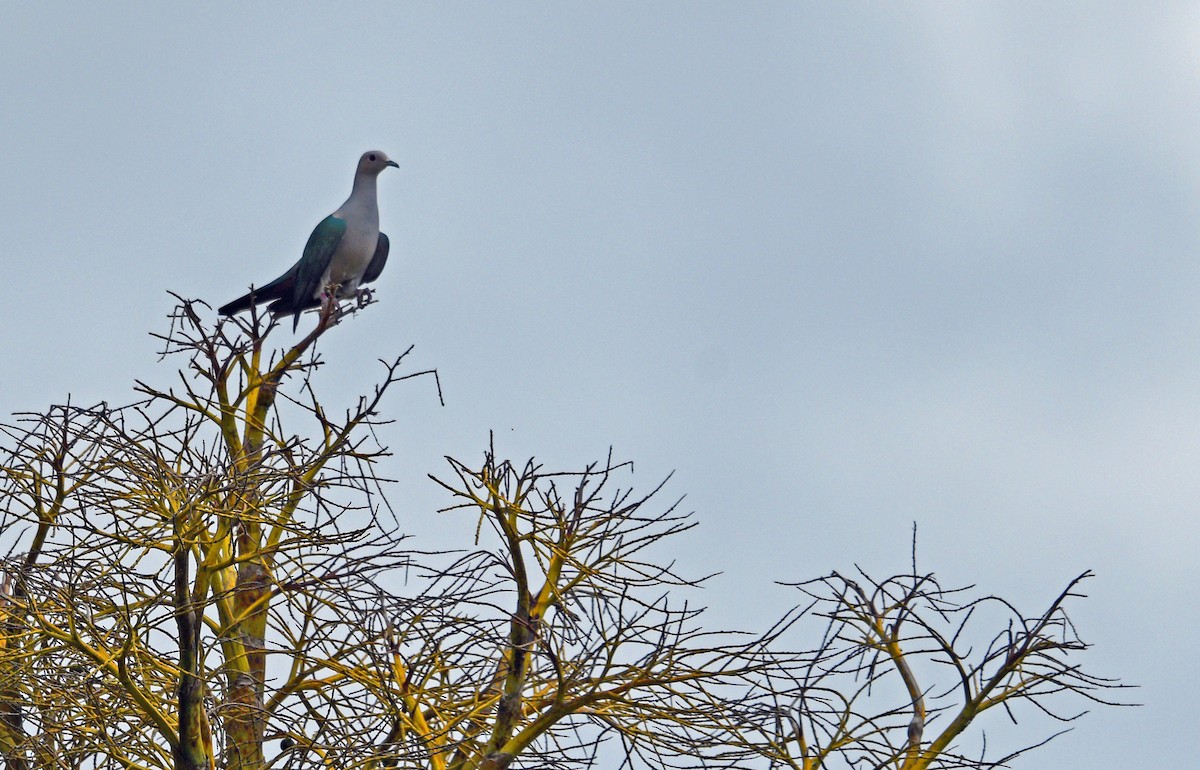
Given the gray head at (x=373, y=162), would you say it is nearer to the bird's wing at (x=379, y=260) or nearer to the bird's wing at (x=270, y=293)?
the bird's wing at (x=379, y=260)

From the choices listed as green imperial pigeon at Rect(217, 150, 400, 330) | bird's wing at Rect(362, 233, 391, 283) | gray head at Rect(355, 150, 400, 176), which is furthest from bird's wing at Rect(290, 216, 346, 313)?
gray head at Rect(355, 150, 400, 176)

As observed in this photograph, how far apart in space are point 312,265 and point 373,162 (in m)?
1.49

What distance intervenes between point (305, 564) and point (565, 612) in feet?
4.31

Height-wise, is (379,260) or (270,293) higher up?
(379,260)

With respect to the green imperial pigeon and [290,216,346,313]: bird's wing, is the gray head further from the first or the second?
[290,216,346,313]: bird's wing

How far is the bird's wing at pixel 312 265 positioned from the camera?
913 centimetres

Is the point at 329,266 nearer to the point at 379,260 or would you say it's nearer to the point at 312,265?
the point at 312,265

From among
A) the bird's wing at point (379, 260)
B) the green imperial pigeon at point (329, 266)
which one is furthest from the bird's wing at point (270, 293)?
the bird's wing at point (379, 260)

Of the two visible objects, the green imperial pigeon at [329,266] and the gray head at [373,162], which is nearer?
the green imperial pigeon at [329,266]

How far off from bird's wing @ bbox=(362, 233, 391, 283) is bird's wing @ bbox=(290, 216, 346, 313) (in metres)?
0.75

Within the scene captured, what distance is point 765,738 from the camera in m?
4.80

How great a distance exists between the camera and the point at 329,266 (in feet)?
30.3

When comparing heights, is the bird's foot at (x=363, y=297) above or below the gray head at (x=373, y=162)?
below

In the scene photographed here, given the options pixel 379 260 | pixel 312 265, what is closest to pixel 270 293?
pixel 312 265
